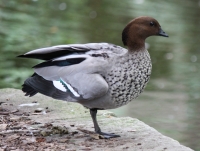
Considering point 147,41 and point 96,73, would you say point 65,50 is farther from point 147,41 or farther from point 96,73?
point 147,41

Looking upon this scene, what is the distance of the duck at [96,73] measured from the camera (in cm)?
393

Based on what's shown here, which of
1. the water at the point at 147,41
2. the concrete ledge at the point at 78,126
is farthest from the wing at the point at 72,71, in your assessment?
the water at the point at 147,41

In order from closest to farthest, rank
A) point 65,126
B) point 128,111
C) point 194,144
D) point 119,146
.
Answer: point 119,146 < point 65,126 < point 194,144 < point 128,111

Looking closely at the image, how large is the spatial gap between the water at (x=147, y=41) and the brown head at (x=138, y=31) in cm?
159

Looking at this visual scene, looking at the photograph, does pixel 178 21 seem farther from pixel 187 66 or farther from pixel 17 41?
pixel 17 41

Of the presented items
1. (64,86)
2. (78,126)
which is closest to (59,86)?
(64,86)

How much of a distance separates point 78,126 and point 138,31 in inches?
33.8

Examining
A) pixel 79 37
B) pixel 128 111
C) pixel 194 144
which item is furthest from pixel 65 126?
pixel 79 37

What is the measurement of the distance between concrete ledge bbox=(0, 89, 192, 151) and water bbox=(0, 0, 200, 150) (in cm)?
128

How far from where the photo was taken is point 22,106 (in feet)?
15.4

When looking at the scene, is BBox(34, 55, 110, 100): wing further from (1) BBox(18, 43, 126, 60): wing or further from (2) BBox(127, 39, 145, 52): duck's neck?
(2) BBox(127, 39, 145, 52): duck's neck

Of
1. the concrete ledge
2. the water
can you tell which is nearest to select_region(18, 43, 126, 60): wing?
the concrete ledge

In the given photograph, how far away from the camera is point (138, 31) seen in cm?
422

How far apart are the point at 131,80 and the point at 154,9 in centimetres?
837
